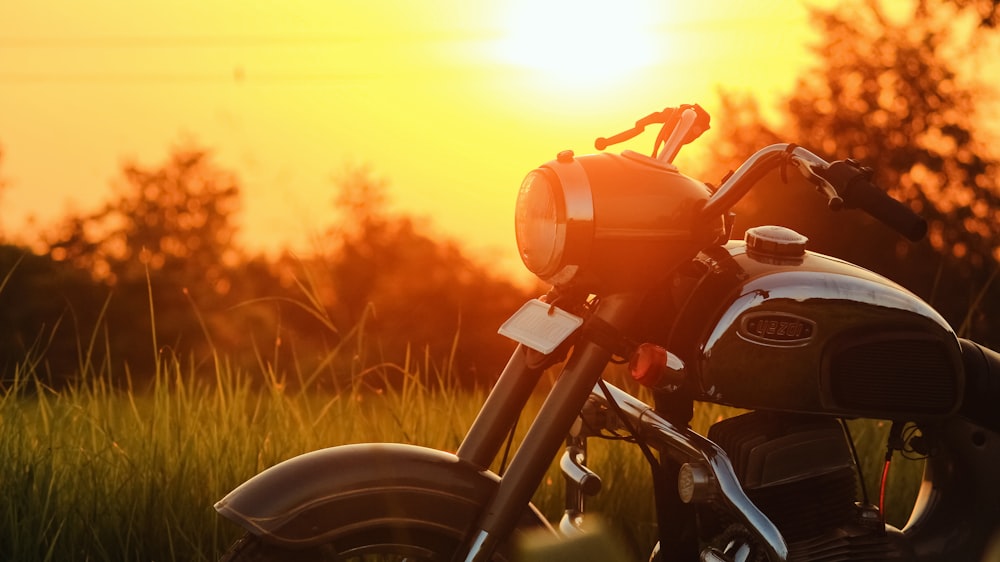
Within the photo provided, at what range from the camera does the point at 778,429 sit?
7.86 ft

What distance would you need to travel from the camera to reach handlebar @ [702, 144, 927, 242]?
2.08 metres

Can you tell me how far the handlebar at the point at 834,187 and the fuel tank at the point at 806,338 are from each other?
169 mm

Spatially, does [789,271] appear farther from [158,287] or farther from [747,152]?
[158,287]

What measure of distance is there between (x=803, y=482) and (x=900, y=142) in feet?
81.8

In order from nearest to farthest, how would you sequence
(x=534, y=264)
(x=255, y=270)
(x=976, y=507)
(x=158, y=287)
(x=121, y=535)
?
(x=534, y=264), (x=976, y=507), (x=121, y=535), (x=158, y=287), (x=255, y=270)

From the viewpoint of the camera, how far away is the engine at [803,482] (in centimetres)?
236

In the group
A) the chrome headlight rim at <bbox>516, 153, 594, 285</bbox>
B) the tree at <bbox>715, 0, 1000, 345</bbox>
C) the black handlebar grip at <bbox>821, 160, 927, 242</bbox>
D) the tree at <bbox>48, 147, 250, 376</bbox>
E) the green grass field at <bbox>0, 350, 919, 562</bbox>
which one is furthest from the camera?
the tree at <bbox>48, 147, 250, 376</bbox>

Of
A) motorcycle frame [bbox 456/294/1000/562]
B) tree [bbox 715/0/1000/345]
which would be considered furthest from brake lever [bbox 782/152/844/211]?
tree [bbox 715/0/1000/345]

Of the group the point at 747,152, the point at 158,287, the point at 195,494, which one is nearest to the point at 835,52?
the point at 747,152

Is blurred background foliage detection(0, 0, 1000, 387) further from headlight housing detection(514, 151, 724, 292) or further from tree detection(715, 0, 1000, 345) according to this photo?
headlight housing detection(514, 151, 724, 292)

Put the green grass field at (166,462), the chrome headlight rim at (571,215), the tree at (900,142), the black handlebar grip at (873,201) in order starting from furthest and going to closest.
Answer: the tree at (900,142) → the green grass field at (166,462) → the chrome headlight rim at (571,215) → the black handlebar grip at (873,201)

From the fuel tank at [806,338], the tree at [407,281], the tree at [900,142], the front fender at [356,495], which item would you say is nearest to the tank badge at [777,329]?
the fuel tank at [806,338]

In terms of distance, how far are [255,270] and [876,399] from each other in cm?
3755

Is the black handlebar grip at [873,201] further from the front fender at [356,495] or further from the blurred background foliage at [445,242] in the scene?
the blurred background foliage at [445,242]
